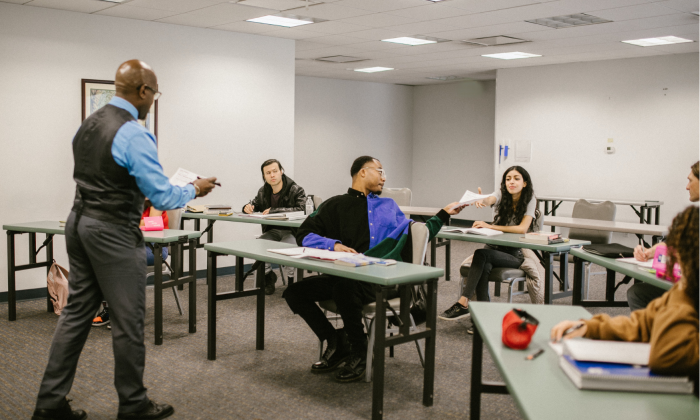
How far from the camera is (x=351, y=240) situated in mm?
3482

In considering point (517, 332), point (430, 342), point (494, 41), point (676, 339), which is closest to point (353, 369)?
point (430, 342)

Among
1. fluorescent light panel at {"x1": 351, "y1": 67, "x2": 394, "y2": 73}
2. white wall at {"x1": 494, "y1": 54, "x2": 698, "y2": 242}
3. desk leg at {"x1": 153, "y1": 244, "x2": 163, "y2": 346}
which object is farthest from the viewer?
fluorescent light panel at {"x1": 351, "y1": 67, "x2": 394, "y2": 73}

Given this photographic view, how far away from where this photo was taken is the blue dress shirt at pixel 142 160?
249 centimetres

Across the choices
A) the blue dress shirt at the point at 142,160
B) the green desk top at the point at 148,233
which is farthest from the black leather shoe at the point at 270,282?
the blue dress shirt at the point at 142,160

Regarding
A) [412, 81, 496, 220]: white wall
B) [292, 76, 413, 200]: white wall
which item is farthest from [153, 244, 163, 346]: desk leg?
[412, 81, 496, 220]: white wall

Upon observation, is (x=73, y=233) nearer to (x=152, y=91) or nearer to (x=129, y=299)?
(x=129, y=299)

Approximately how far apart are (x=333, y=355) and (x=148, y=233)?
5.33 ft

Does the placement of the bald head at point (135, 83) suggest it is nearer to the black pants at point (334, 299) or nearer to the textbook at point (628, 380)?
the black pants at point (334, 299)

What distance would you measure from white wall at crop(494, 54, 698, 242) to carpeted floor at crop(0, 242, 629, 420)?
16.0 ft

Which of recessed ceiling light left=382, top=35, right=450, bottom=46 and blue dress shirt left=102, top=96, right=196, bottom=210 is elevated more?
recessed ceiling light left=382, top=35, right=450, bottom=46

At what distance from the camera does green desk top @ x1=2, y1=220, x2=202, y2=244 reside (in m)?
3.96

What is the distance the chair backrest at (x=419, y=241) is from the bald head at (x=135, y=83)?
1.56 meters

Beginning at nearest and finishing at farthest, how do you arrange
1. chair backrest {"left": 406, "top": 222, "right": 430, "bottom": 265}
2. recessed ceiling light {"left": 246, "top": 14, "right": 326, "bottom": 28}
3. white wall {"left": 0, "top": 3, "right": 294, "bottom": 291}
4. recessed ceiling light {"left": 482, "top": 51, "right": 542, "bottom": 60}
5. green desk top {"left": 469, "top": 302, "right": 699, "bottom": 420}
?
green desk top {"left": 469, "top": 302, "right": 699, "bottom": 420}
chair backrest {"left": 406, "top": 222, "right": 430, "bottom": 265}
white wall {"left": 0, "top": 3, "right": 294, "bottom": 291}
recessed ceiling light {"left": 246, "top": 14, "right": 326, "bottom": 28}
recessed ceiling light {"left": 482, "top": 51, "right": 542, "bottom": 60}

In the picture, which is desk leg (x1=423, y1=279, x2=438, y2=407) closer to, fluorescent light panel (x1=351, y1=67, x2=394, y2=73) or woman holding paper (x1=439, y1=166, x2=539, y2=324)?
woman holding paper (x1=439, y1=166, x2=539, y2=324)
